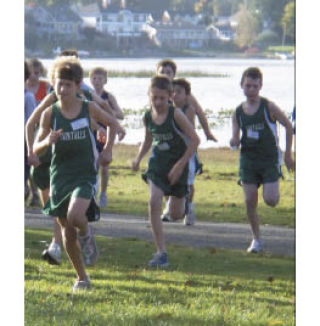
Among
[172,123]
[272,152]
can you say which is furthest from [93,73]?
[272,152]

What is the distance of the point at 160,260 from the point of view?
12.5 meters

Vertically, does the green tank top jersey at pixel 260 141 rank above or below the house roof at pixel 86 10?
below

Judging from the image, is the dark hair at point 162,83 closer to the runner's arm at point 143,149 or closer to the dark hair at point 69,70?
the runner's arm at point 143,149

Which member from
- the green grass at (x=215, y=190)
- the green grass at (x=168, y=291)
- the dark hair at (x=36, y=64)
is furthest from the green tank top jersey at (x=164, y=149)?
the dark hair at (x=36, y=64)

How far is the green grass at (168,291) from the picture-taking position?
409 inches

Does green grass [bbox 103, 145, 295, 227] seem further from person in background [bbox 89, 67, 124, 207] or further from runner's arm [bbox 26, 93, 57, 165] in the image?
runner's arm [bbox 26, 93, 57, 165]

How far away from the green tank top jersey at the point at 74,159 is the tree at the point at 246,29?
1125mm

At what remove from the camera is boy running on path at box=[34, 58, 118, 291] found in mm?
11195

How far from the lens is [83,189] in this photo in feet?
36.8

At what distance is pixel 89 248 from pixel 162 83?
1.32 meters

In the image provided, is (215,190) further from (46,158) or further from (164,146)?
(46,158)

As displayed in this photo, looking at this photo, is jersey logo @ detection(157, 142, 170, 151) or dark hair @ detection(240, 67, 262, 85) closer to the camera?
dark hair @ detection(240, 67, 262, 85)

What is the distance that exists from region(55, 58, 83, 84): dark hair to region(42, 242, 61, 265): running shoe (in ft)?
5.11

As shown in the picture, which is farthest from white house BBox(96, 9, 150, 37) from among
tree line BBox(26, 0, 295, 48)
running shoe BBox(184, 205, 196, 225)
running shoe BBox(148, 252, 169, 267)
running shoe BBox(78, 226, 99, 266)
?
running shoe BBox(184, 205, 196, 225)
